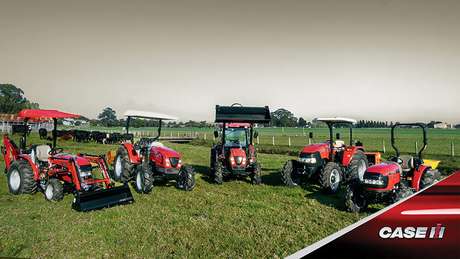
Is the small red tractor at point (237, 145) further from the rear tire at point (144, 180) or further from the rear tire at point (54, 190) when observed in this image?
the rear tire at point (54, 190)

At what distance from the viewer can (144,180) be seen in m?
8.80

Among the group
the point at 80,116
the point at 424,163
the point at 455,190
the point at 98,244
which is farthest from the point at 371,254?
the point at 80,116

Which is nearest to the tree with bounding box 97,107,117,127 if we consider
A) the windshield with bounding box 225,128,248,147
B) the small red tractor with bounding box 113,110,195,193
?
the small red tractor with bounding box 113,110,195,193

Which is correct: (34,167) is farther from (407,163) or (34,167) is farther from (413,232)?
(413,232)

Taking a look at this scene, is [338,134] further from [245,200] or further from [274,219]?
[274,219]

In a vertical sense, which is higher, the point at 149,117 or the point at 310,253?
the point at 149,117

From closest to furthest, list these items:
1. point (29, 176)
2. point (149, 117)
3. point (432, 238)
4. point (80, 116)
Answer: point (432, 238), point (80, 116), point (29, 176), point (149, 117)

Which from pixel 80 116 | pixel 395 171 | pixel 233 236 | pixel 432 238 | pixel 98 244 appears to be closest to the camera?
pixel 432 238

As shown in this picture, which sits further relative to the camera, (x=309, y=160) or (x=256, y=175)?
(x=256, y=175)

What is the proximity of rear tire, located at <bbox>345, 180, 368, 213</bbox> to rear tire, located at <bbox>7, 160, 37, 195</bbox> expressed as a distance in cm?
740

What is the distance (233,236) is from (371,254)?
3.70 m

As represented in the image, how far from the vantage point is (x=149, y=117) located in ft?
30.0

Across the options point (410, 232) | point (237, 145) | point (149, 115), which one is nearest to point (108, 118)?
point (149, 115)

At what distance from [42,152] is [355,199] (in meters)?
7.59
